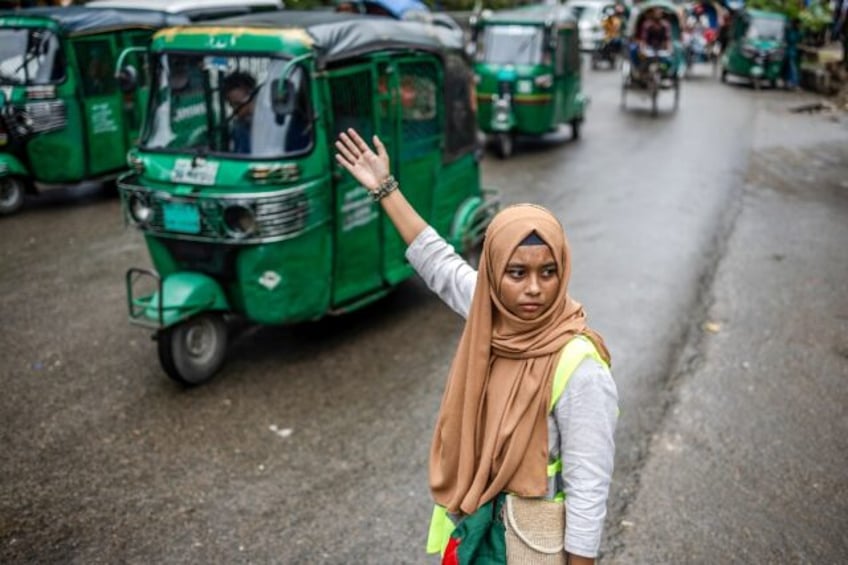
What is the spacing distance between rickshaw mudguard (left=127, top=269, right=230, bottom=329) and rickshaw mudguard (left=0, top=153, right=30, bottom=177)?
5.22m

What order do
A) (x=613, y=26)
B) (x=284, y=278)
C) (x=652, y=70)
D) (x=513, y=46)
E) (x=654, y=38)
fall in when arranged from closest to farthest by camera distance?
1. (x=284, y=278)
2. (x=513, y=46)
3. (x=652, y=70)
4. (x=654, y=38)
5. (x=613, y=26)

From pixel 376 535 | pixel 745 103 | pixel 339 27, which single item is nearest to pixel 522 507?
pixel 376 535

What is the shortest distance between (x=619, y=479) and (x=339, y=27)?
3.54 m

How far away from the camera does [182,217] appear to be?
532 cm

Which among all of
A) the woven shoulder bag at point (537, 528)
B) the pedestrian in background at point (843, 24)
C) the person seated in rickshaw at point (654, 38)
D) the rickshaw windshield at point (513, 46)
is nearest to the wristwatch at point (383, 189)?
the woven shoulder bag at point (537, 528)

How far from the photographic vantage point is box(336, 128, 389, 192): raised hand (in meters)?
2.70

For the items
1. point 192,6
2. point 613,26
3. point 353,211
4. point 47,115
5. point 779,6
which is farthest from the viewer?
point 613,26

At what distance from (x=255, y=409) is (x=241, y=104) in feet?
6.49

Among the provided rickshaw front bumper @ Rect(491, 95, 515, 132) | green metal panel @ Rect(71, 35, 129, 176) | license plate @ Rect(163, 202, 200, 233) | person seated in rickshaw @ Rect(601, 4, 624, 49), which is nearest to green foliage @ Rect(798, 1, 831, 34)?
person seated in rickshaw @ Rect(601, 4, 624, 49)

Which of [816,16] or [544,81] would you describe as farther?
[816,16]

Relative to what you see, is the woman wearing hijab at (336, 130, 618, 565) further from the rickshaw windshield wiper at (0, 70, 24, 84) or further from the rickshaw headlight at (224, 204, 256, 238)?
the rickshaw windshield wiper at (0, 70, 24, 84)

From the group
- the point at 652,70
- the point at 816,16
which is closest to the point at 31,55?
the point at 652,70

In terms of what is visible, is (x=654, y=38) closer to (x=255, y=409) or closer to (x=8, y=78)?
(x=8, y=78)

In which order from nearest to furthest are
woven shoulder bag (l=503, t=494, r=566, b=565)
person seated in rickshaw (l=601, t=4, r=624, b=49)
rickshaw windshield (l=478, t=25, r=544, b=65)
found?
woven shoulder bag (l=503, t=494, r=566, b=565) < rickshaw windshield (l=478, t=25, r=544, b=65) < person seated in rickshaw (l=601, t=4, r=624, b=49)
